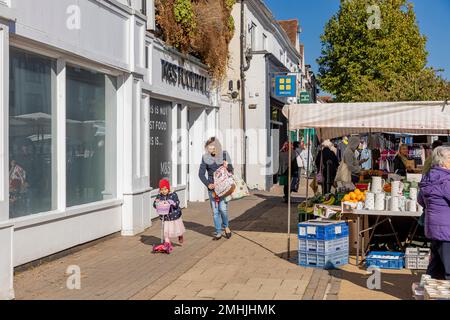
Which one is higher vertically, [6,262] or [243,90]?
[243,90]

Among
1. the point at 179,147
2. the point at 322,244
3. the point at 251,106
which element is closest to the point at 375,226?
the point at 322,244

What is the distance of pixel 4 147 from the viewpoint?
660cm

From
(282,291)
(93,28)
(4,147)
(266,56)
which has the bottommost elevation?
(282,291)

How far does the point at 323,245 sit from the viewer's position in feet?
27.0

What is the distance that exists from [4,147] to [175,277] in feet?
8.67

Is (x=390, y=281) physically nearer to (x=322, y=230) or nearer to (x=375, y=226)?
(x=322, y=230)

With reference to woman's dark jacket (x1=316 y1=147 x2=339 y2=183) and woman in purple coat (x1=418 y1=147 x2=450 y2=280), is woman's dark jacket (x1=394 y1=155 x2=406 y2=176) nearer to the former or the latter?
woman's dark jacket (x1=316 y1=147 x2=339 y2=183)

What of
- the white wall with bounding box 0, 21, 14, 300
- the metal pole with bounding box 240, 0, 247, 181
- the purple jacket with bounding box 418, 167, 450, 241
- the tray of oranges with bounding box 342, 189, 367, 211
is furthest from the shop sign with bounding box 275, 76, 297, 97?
the white wall with bounding box 0, 21, 14, 300

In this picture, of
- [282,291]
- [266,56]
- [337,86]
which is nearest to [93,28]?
[282,291]

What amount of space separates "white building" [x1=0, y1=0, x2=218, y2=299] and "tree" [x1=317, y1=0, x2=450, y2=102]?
22.5 metres

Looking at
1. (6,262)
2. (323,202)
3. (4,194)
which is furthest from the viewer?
(323,202)

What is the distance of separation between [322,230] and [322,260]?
44cm

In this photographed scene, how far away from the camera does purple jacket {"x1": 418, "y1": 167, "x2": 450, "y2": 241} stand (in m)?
6.14
